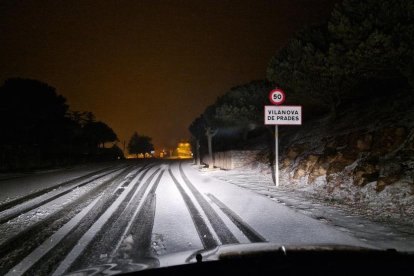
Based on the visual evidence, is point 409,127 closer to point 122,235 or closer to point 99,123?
point 122,235

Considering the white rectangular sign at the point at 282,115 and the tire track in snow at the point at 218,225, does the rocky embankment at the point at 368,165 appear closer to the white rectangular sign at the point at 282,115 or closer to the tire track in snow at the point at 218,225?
the white rectangular sign at the point at 282,115

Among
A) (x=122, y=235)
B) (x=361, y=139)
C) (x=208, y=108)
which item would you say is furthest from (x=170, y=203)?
(x=208, y=108)

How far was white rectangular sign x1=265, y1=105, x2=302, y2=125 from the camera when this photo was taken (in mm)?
13445

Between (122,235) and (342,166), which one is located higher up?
(342,166)

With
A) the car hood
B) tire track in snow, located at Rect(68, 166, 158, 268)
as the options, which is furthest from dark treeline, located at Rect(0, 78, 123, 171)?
the car hood

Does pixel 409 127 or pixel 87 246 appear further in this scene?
pixel 409 127

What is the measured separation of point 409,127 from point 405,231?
6.66 m

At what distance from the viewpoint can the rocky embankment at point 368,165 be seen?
9.29 m

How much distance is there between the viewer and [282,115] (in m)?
Answer: 13.6

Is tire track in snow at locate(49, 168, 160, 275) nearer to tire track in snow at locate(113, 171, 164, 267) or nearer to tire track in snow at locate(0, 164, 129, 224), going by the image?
tire track in snow at locate(113, 171, 164, 267)

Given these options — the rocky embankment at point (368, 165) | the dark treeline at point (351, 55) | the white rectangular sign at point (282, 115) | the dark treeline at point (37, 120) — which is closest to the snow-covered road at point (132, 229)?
the rocky embankment at point (368, 165)

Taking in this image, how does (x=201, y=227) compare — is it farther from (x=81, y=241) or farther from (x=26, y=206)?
(x=26, y=206)

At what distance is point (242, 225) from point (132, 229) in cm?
244

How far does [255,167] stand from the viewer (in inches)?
908
